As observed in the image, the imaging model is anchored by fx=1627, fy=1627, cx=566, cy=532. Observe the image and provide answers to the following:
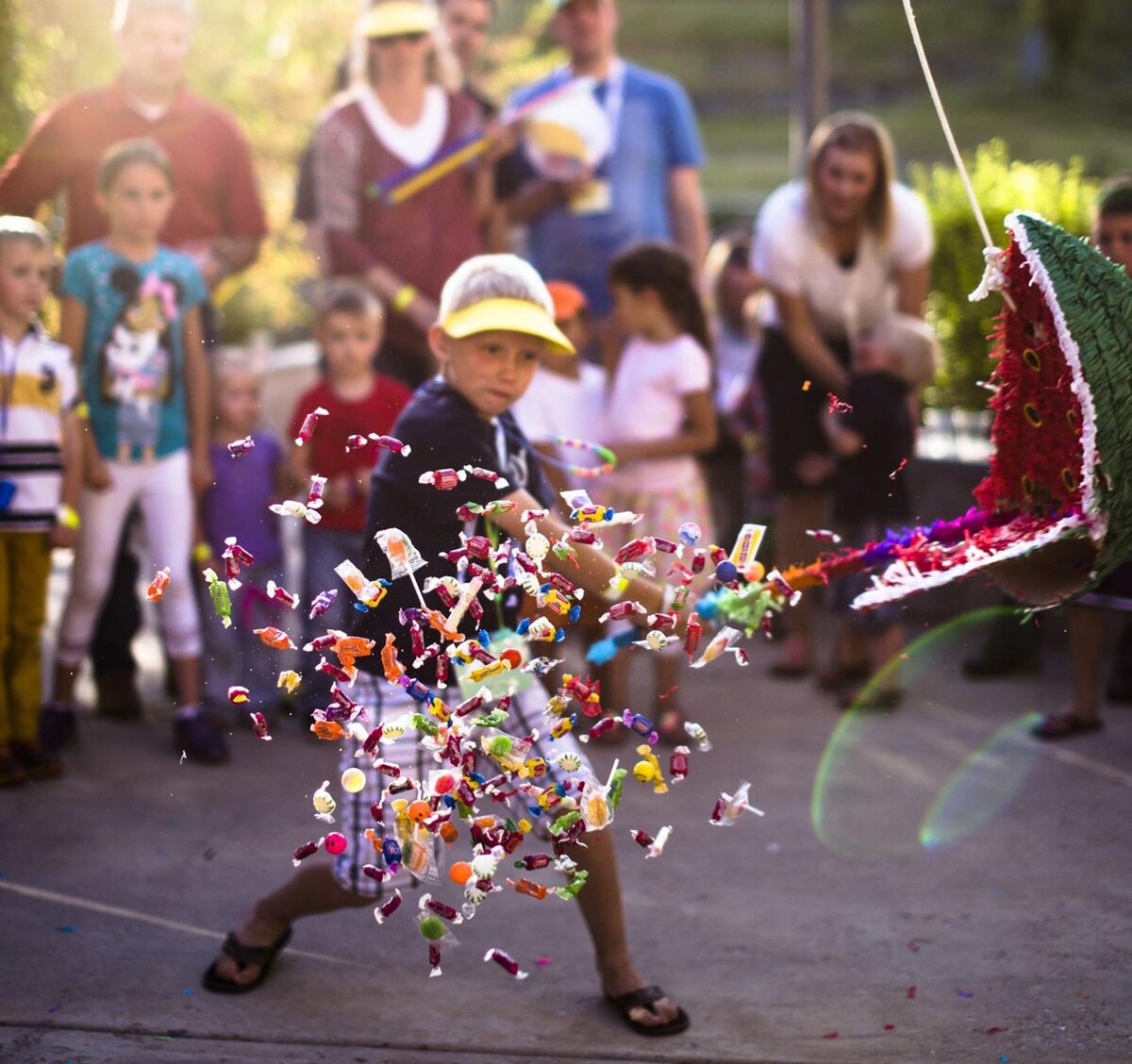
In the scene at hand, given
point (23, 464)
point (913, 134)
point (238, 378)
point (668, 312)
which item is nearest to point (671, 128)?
point (668, 312)

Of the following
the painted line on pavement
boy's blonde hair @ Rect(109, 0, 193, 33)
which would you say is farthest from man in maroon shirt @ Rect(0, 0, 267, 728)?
the painted line on pavement

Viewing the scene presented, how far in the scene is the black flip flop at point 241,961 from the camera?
125 inches

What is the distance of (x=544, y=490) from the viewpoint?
3145 millimetres

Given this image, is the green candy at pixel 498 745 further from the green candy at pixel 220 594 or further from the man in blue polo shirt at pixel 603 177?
the man in blue polo shirt at pixel 603 177

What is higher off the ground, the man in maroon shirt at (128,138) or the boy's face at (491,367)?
the man in maroon shirt at (128,138)

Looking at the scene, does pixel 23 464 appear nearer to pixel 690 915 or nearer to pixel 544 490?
pixel 544 490

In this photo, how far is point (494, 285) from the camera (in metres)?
3.04

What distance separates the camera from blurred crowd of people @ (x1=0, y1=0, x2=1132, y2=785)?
15.3 ft

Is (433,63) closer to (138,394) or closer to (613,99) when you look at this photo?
(613,99)

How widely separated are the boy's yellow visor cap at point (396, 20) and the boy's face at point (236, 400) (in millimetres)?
1190

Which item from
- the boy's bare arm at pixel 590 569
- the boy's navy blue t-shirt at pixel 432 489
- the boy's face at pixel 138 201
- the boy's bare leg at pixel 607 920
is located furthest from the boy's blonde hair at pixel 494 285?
the boy's face at pixel 138 201

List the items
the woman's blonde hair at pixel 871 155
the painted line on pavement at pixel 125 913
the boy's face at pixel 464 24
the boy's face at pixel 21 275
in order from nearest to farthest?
1. the painted line on pavement at pixel 125 913
2. the boy's face at pixel 21 275
3. the woman's blonde hair at pixel 871 155
4. the boy's face at pixel 464 24

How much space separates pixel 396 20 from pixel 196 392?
1.45m

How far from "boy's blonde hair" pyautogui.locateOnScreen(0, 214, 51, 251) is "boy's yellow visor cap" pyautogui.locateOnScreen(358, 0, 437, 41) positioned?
144cm
